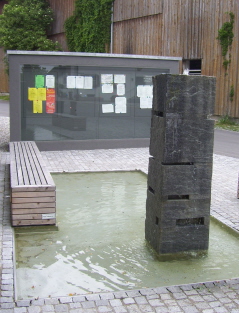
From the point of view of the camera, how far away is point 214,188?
887 cm

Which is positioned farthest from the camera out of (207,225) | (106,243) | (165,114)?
(106,243)

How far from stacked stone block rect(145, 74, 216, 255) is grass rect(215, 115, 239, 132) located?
47.0 ft

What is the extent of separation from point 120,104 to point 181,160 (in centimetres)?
812

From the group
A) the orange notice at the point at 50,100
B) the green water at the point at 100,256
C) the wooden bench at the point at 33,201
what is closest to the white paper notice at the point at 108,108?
the orange notice at the point at 50,100

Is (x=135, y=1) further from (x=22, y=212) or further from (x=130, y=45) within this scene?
(x=22, y=212)

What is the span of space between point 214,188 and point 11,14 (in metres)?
28.0

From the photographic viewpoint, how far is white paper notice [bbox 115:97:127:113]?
520 inches

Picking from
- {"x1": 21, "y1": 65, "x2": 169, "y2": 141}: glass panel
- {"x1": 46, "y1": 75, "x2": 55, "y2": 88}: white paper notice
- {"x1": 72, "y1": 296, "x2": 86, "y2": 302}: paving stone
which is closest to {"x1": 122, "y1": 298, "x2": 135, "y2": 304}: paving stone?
{"x1": 72, "y1": 296, "x2": 86, "y2": 302}: paving stone

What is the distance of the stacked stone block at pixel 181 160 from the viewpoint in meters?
5.17

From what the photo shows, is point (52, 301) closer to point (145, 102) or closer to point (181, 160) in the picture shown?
point (181, 160)

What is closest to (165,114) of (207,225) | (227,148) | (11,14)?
(207,225)

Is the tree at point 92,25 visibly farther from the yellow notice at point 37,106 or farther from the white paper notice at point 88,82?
the yellow notice at point 37,106

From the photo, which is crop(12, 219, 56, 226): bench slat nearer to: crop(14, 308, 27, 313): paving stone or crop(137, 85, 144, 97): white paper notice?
crop(14, 308, 27, 313): paving stone

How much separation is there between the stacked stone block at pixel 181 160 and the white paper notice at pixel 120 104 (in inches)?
304
